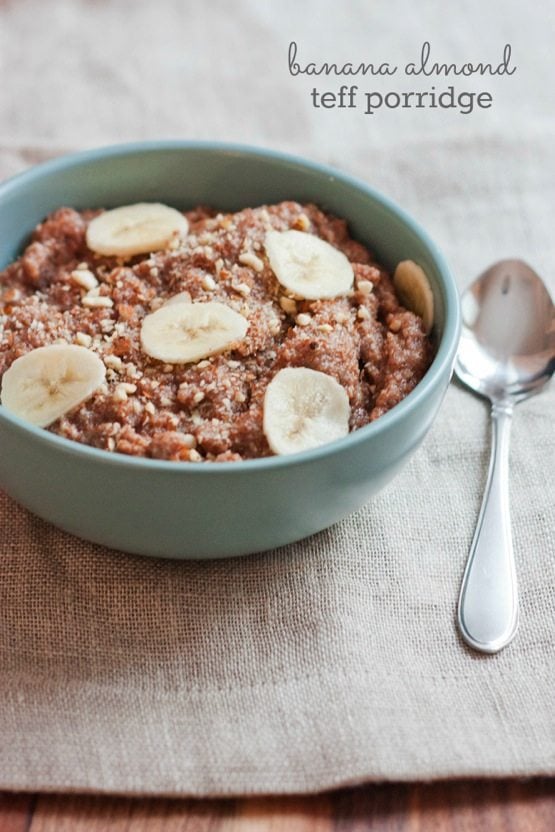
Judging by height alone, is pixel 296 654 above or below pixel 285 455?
below

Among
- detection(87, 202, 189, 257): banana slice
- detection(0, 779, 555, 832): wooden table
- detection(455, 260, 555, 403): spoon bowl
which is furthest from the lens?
detection(455, 260, 555, 403): spoon bowl

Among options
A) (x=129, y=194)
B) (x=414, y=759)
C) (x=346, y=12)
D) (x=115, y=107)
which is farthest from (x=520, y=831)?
(x=346, y=12)

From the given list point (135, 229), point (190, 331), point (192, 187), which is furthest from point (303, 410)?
point (192, 187)

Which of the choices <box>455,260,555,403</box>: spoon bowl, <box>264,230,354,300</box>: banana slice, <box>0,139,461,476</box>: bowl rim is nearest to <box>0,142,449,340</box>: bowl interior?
<box>0,139,461,476</box>: bowl rim

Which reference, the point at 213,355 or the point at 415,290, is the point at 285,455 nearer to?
the point at 213,355

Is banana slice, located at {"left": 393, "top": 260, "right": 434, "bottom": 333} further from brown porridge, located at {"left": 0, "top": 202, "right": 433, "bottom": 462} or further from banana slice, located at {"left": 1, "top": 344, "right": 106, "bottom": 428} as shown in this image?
banana slice, located at {"left": 1, "top": 344, "right": 106, "bottom": 428}

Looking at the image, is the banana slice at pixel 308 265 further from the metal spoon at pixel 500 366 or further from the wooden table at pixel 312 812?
the wooden table at pixel 312 812
